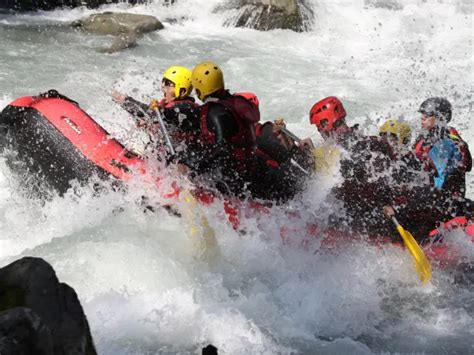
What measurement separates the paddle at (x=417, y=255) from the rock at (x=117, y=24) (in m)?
7.45

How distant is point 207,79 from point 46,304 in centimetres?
268

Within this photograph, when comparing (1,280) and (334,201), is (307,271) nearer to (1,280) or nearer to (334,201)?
(334,201)

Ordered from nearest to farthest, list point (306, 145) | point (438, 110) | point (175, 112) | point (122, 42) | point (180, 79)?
1. point (438, 110)
2. point (175, 112)
3. point (180, 79)
4. point (306, 145)
5. point (122, 42)

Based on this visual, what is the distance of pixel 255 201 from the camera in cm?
475

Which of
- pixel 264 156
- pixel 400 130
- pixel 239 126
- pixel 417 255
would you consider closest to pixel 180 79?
pixel 239 126

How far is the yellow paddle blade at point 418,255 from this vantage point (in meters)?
4.39

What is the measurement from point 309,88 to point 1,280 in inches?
294

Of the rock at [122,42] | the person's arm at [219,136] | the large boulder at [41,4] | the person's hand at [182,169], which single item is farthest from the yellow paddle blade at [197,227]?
the large boulder at [41,4]

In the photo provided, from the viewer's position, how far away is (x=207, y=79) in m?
4.55

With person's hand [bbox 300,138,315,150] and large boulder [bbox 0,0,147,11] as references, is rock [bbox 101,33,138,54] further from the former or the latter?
person's hand [bbox 300,138,315,150]

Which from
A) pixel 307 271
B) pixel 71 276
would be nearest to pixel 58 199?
pixel 71 276

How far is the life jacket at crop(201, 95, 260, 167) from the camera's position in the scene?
4.50 metres

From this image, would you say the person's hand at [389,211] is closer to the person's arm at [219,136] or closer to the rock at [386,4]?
the person's arm at [219,136]

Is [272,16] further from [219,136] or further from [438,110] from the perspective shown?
[219,136]
